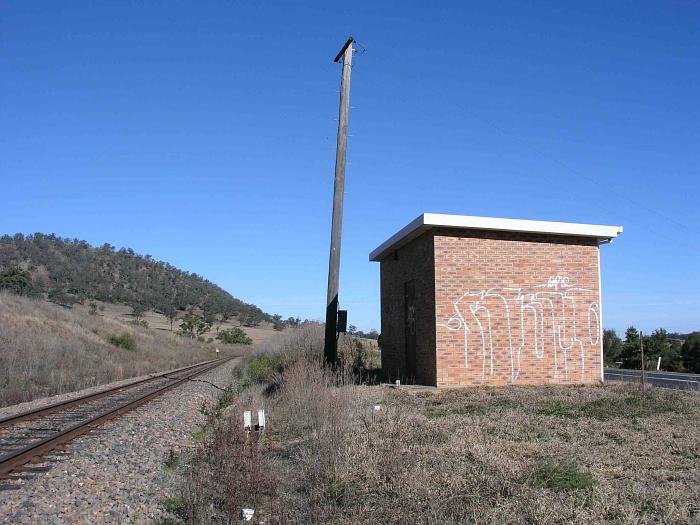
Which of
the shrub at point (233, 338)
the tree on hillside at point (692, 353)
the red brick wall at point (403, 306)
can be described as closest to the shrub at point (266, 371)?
the red brick wall at point (403, 306)

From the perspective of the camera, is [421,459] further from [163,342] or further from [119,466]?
[163,342]

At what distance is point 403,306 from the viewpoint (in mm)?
18750

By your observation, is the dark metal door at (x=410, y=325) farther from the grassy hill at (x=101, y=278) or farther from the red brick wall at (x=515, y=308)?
the grassy hill at (x=101, y=278)

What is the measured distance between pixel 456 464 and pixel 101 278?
8040 centimetres

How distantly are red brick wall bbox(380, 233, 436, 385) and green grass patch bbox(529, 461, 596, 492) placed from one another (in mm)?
9053

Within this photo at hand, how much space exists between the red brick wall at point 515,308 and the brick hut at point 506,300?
2cm

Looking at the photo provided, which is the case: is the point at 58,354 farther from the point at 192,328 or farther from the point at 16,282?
the point at 192,328

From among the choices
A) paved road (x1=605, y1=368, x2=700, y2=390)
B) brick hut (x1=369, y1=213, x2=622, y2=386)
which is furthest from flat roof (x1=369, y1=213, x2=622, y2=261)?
paved road (x1=605, y1=368, x2=700, y2=390)

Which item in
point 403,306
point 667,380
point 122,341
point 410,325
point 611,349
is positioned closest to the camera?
point 410,325

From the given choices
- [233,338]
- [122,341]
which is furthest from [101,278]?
[122,341]

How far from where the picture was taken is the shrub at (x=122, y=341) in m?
37.8

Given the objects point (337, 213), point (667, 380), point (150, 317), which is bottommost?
point (667, 380)

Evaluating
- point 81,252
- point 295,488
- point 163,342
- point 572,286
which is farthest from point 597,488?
point 81,252

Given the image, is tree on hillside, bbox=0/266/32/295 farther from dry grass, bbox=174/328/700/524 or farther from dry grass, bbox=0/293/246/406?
dry grass, bbox=174/328/700/524
